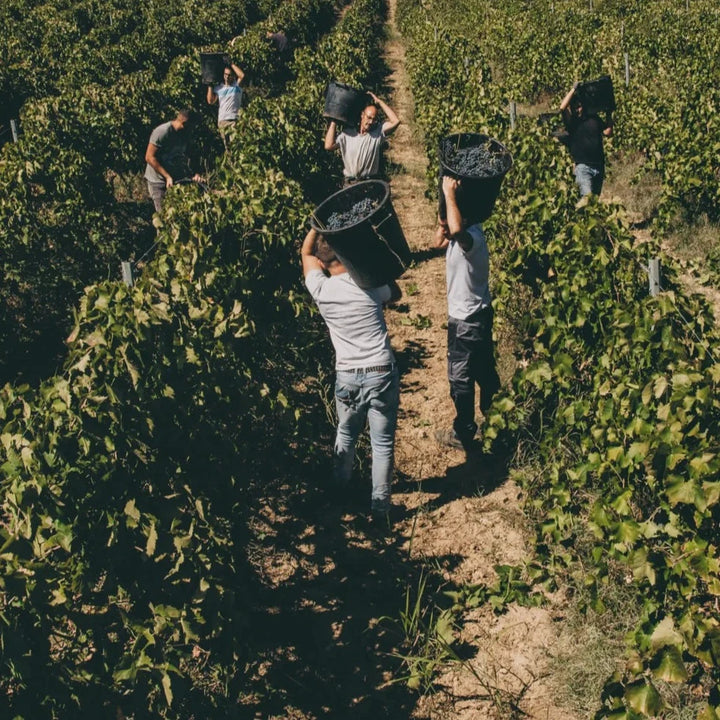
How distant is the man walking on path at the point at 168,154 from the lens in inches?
293

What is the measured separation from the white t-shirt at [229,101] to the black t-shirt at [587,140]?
4569 mm

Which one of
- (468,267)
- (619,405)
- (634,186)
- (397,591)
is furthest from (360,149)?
(634,186)

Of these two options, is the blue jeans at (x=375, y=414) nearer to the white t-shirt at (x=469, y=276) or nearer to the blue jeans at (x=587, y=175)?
the white t-shirt at (x=469, y=276)

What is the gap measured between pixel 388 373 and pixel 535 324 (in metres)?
1.12

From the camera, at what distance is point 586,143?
295 inches

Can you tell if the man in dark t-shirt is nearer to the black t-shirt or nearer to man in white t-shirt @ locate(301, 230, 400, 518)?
the black t-shirt

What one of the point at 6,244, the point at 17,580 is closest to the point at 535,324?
the point at 17,580

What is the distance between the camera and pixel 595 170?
7664mm

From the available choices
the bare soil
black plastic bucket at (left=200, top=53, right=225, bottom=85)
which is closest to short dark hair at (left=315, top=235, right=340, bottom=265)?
the bare soil

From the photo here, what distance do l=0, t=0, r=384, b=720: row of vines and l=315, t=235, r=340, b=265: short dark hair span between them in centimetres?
56

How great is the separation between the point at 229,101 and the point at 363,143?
347 cm

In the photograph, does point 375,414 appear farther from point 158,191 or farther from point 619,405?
point 158,191

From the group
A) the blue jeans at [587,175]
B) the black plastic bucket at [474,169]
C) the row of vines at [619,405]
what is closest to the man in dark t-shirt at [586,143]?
the blue jeans at [587,175]

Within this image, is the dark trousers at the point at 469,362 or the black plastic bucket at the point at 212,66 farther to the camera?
the black plastic bucket at the point at 212,66
